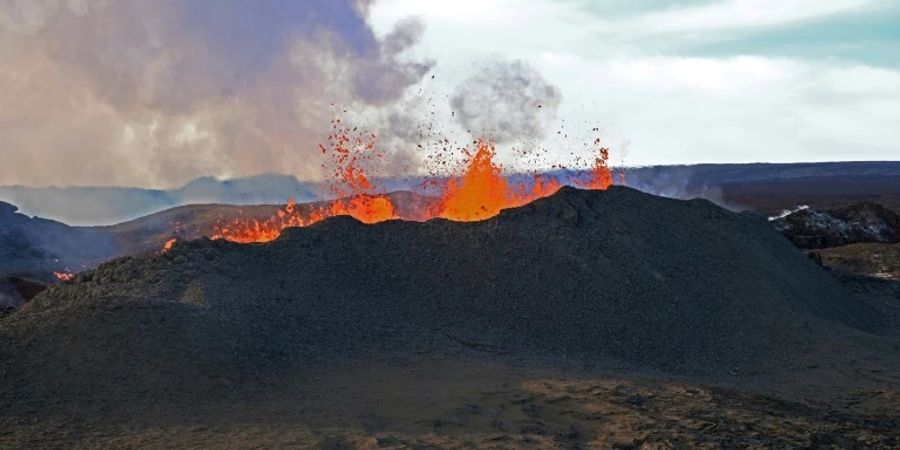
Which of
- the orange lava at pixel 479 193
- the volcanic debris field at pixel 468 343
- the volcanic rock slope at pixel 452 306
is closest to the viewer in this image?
the volcanic debris field at pixel 468 343

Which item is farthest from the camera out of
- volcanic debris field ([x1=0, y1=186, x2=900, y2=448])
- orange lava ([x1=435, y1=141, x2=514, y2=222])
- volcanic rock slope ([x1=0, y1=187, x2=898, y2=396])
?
orange lava ([x1=435, y1=141, x2=514, y2=222])

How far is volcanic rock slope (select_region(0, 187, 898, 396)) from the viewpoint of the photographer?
12.5 metres

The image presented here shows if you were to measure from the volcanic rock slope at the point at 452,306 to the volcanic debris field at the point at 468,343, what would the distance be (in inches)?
1.7

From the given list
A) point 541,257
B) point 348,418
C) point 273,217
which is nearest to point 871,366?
point 541,257

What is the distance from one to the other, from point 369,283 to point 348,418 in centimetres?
537

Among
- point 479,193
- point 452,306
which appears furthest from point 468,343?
A: point 479,193

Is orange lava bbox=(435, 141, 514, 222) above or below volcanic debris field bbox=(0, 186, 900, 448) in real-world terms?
above

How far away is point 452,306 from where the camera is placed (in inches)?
620

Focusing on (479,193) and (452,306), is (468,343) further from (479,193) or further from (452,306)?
(479,193)

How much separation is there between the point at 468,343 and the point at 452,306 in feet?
4.47

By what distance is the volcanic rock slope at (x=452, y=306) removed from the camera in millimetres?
12492

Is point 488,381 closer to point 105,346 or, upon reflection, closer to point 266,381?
point 266,381

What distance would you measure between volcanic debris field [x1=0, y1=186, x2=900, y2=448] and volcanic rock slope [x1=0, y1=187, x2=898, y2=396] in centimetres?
4

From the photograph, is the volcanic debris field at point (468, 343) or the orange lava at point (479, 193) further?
→ the orange lava at point (479, 193)
